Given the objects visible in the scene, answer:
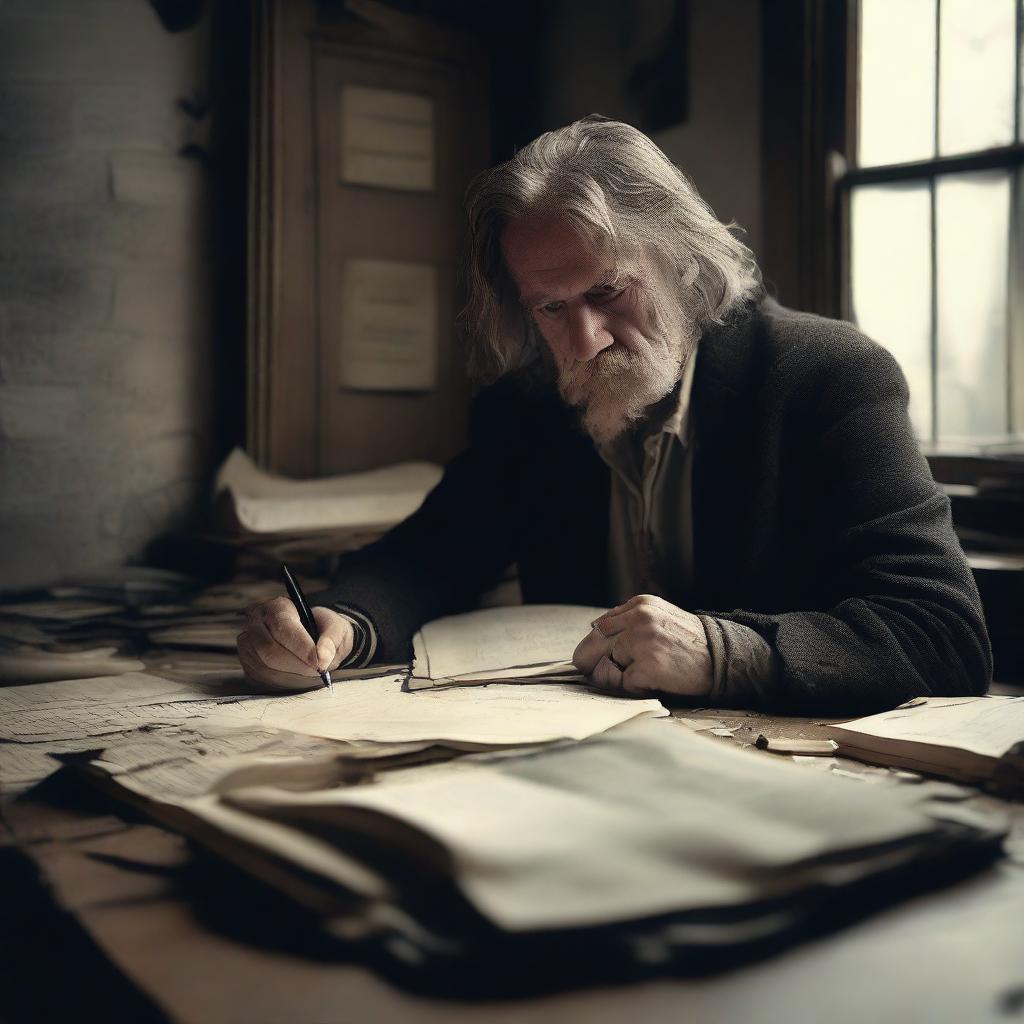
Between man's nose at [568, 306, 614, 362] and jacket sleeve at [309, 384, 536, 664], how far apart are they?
39 cm

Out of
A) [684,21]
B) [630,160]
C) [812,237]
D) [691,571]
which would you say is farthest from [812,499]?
[684,21]

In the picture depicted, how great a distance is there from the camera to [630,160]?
1818mm

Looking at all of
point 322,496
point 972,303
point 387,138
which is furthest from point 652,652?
point 387,138

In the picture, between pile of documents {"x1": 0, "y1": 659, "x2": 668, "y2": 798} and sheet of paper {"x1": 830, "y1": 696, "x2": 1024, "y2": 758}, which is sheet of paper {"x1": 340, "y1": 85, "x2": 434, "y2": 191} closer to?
pile of documents {"x1": 0, "y1": 659, "x2": 668, "y2": 798}

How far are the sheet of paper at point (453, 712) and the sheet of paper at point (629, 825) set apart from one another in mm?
178

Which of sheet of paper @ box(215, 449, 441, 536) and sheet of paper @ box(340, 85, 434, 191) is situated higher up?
sheet of paper @ box(340, 85, 434, 191)

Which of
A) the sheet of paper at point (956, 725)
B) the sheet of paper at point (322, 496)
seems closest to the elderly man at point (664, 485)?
the sheet of paper at point (956, 725)

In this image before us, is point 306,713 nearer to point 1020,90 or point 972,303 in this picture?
point 972,303

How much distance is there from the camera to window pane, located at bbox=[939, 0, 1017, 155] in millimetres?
2488

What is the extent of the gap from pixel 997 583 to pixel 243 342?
2.71 m

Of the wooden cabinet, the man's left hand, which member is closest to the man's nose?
the man's left hand

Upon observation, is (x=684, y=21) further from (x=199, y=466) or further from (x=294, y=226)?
(x=199, y=466)

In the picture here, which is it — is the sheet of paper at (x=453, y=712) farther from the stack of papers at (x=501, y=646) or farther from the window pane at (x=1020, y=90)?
the window pane at (x=1020, y=90)

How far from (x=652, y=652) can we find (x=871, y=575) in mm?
357
